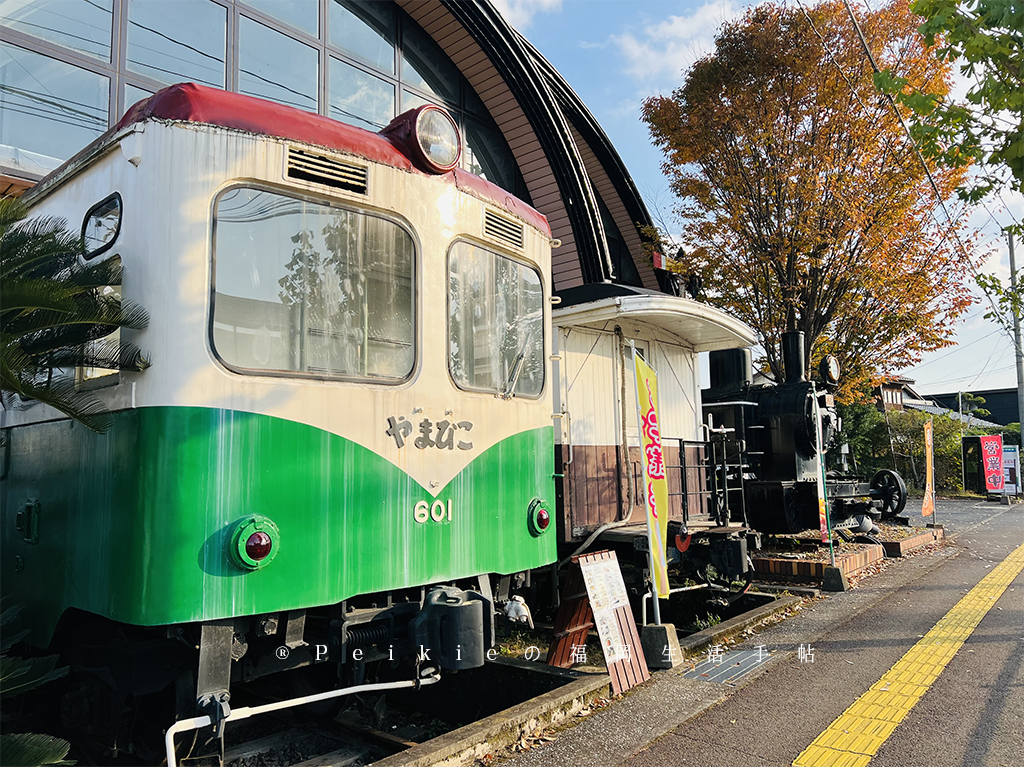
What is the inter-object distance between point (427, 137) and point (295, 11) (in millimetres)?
6080

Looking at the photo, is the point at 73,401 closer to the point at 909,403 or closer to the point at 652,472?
the point at 652,472

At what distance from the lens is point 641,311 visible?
708 cm

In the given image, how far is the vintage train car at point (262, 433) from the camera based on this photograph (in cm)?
312

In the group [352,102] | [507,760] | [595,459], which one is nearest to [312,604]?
[507,760]

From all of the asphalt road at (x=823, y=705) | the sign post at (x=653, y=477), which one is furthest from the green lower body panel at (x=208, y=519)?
the sign post at (x=653, y=477)

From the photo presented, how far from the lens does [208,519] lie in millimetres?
3090

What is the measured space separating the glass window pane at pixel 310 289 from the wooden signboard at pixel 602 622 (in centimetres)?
239

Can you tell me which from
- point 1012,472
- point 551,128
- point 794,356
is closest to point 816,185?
point 794,356

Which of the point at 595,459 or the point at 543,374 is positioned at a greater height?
the point at 543,374

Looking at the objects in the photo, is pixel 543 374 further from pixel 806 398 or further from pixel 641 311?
pixel 806 398

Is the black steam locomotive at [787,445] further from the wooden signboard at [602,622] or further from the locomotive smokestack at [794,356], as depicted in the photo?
the wooden signboard at [602,622]

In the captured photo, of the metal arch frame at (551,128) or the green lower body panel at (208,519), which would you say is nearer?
the green lower body panel at (208,519)

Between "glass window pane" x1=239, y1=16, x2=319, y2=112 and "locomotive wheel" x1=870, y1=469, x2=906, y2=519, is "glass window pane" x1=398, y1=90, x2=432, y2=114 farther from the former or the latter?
"locomotive wheel" x1=870, y1=469, x2=906, y2=519

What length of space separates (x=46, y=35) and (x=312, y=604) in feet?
21.0
